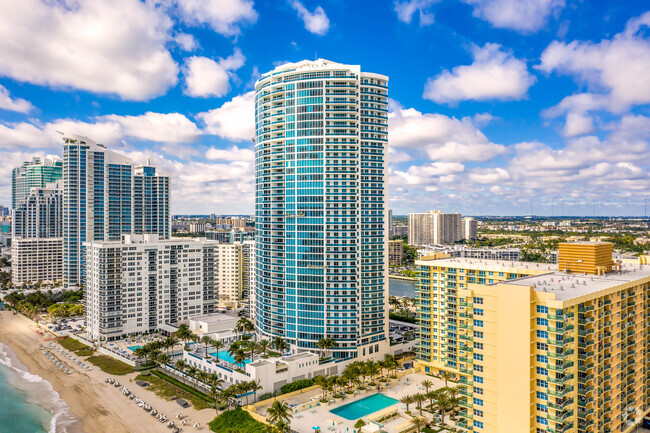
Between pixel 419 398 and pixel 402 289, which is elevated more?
pixel 419 398

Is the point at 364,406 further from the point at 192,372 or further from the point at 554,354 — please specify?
the point at 554,354

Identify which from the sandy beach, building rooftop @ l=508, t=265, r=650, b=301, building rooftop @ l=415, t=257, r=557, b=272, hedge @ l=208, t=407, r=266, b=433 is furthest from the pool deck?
building rooftop @ l=508, t=265, r=650, b=301

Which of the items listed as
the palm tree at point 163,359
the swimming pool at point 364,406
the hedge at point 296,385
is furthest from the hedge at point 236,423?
the palm tree at point 163,359

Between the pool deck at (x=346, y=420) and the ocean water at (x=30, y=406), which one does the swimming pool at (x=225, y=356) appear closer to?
the pool deck at (x=346, y=420)

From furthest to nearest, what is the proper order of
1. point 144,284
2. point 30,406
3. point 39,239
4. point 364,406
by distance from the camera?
point 39,239 < point 144,284 < point 30,406 < point 364,406

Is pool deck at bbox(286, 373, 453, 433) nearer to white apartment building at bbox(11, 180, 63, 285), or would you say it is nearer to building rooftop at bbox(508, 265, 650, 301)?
building rooftop at bbox(508, 265, 650, 301)

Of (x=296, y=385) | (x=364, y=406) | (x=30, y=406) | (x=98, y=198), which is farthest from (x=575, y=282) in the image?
(x=98, y=198)
